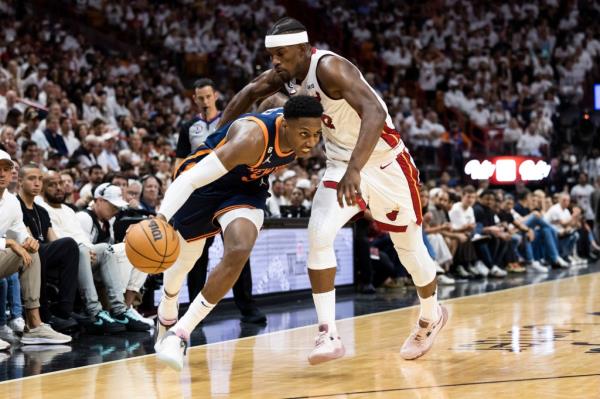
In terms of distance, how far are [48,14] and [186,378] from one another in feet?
49.1

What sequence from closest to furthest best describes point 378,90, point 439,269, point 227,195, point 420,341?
point 227,195 → point 420,341 → point 439,269 → point 378,90

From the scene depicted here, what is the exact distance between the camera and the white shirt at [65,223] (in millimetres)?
8164

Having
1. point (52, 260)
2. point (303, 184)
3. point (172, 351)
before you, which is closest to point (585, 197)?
point (303, 184)

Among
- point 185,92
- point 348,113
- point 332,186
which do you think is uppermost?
point 185,92

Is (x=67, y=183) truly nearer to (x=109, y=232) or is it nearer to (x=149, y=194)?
(x=109, y=232)

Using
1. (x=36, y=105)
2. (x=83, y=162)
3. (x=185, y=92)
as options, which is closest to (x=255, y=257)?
(x=83, y=162)

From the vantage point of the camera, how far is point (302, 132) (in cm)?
549

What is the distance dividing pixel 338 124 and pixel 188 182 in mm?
1005

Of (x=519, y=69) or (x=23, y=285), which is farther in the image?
(x=519, y=69)

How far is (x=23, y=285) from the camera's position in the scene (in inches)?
287

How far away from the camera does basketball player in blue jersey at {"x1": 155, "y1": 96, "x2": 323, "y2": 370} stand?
17.5ft

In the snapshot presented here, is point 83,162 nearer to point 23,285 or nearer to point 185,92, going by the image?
point 23,285

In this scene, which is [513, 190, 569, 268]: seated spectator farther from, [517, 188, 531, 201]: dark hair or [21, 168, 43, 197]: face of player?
[21, 168, 43, 197]: face of player

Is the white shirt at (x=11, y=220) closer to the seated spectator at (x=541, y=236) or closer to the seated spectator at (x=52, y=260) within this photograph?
the seated spectator at (x=52, y=260)
